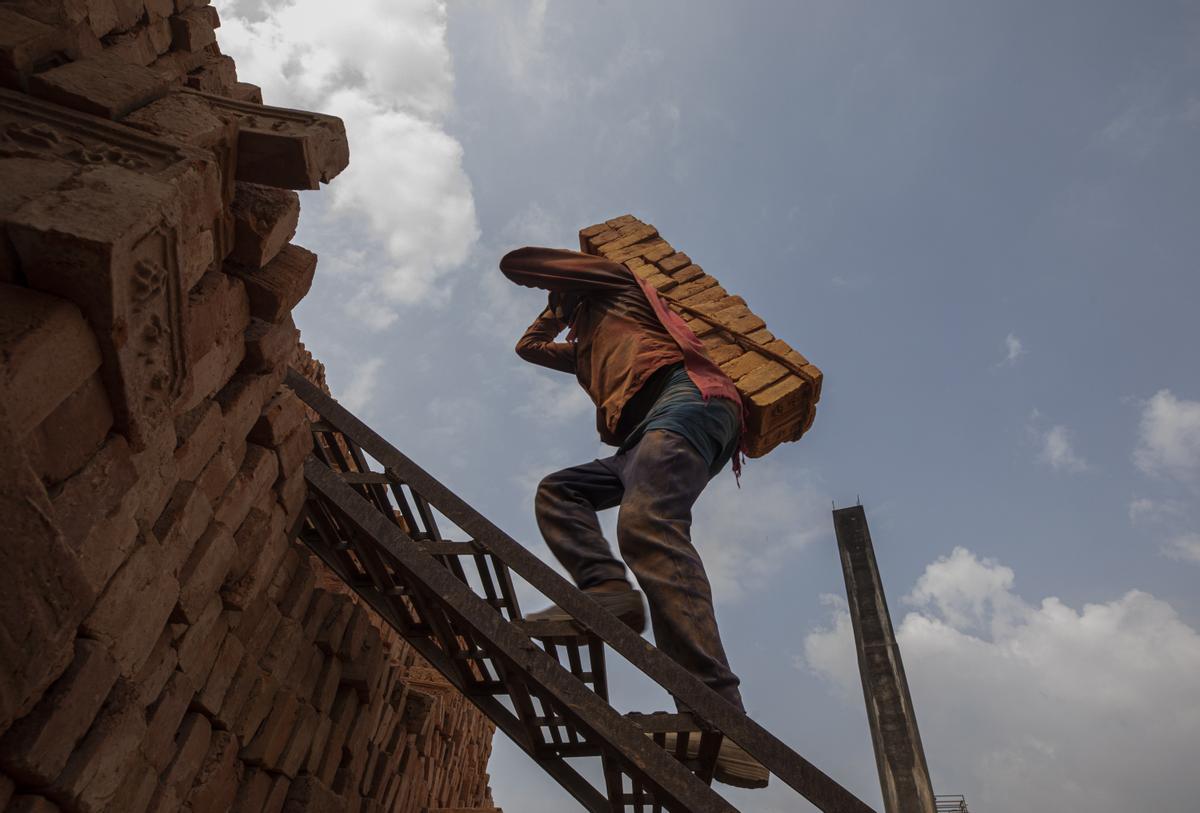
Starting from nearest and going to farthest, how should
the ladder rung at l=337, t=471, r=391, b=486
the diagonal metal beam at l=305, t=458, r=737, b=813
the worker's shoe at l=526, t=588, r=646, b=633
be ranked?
the diagonal metal beam at l=305, t=458, r=737, b=813
the worker's shoe at l=526, t=588, r=646, b=633
the ladder rung at l=337, t=471, r=391, b=486

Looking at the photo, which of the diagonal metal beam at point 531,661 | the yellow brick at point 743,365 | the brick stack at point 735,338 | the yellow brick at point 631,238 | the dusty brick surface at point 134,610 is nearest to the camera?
the dusty brick surface at point 134,610

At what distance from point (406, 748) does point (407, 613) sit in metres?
1.01

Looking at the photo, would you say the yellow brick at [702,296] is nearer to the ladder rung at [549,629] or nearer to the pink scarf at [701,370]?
the pink scarf at [701,370]

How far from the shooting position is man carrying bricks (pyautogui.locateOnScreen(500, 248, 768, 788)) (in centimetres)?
293

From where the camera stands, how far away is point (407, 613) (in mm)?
3350

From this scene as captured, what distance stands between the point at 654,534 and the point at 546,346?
1782 millimetres

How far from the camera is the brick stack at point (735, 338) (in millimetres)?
4254

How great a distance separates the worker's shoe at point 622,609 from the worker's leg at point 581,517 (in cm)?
13

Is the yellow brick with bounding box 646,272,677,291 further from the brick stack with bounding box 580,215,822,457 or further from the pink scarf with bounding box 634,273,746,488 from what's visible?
the pink scarf with bounding box 634,273,746,488

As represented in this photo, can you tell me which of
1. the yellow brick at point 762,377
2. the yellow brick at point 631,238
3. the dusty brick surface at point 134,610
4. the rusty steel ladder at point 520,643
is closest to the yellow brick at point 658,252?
the yellow brick at point 631,238

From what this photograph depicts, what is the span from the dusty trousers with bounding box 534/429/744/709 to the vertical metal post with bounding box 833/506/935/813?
1.64m

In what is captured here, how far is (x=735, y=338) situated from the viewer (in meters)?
4.71

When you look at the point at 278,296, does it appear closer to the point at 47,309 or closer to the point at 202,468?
the point at 202,468

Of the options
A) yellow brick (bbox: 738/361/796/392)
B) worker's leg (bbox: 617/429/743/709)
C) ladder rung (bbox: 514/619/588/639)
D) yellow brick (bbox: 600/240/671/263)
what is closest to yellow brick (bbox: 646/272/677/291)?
yellow brick (bbox: 600/240/671/263)
